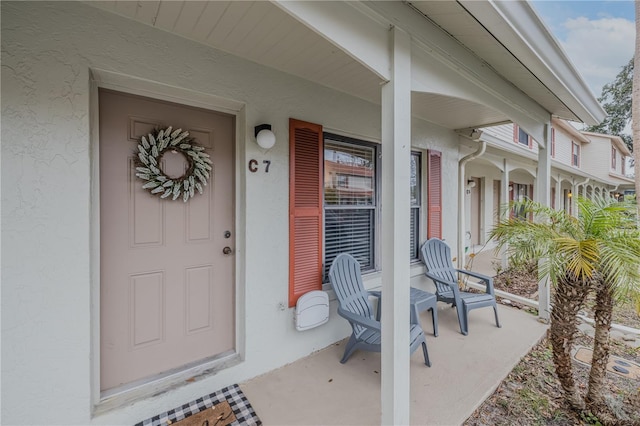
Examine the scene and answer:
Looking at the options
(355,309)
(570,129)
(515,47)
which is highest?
(570,129)

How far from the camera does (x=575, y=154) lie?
1301cm

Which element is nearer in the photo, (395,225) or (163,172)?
(395,225)

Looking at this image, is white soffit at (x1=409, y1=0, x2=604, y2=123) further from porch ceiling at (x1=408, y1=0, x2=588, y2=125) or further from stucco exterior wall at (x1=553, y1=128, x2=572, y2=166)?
stucco exterior wall at (x1=553, y1=128, x2=572, y2=166)

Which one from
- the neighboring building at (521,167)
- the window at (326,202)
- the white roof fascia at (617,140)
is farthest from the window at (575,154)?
the window at (326,202)

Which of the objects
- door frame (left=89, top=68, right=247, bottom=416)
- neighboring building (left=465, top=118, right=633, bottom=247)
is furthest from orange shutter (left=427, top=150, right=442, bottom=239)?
door frame (left=89, top=68, right=247, bottom=416)

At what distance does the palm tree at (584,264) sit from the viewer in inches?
70.9

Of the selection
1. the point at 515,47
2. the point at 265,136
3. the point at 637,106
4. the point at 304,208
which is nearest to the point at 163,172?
the point at 265,136

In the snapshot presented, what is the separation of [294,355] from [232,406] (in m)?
0.72

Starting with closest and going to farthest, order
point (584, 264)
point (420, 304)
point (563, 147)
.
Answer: point (584, 264)
point (420, 304)
point (563, 147)

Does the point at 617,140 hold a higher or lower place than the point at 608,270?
higher

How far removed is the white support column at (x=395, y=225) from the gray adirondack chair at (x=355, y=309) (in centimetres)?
52

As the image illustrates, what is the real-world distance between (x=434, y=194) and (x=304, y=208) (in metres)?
2.47

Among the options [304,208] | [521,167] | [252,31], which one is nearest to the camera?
[252,31]

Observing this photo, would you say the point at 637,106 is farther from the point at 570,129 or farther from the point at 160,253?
the point at 570,129
